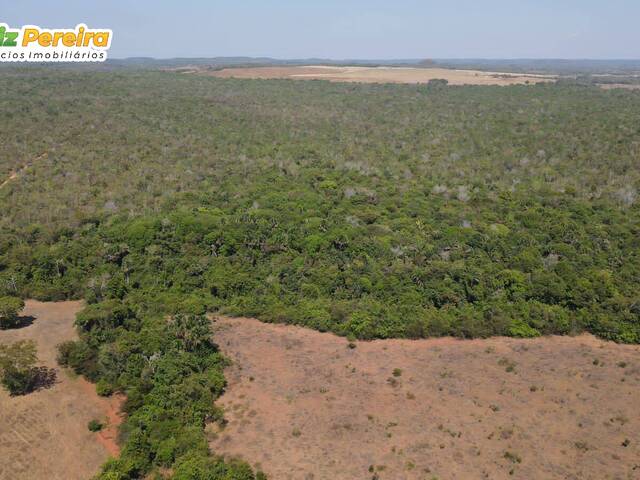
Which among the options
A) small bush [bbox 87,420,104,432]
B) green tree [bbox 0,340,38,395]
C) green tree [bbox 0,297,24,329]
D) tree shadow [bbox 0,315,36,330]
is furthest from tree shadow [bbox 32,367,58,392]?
green tree [bbox 0,297,24,329]

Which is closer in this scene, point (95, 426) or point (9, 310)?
point (95, 426)

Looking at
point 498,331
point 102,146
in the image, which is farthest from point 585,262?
point 102,146

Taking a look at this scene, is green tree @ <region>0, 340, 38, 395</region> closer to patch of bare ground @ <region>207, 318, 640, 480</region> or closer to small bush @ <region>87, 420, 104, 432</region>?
small bush @ <region>87, 420, 104, 432</region>

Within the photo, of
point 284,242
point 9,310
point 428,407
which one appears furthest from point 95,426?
point 284,242

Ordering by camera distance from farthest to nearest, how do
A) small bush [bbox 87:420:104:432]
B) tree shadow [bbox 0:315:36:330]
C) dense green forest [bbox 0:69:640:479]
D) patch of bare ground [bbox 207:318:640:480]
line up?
tree shadow [bbox 0:315:36:330], dense green forest [bbox 0:69:640:479], small bush [bbox 87:420:104:432], patch of bare ground [bbox 207:318:640:480]

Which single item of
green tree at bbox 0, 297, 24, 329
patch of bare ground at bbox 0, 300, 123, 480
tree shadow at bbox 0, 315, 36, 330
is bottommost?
patch of bare ground at bbox 0, 300, 123, 480

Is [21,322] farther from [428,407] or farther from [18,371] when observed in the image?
[428,407]

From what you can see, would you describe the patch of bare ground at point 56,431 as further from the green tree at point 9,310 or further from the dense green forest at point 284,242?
the green tree at point 9,310
